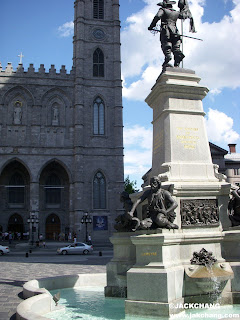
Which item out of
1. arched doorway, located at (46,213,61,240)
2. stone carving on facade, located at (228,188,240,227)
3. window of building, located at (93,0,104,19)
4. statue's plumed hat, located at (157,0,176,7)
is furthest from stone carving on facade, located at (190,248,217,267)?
window of building, located at (93,0,104,19)

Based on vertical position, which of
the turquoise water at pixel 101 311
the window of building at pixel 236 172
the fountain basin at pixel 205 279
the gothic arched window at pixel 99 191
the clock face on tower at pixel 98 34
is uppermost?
the clock face on tower at pixel 98 34

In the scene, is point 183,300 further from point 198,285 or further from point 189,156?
point 189,156

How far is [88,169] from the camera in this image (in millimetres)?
43312

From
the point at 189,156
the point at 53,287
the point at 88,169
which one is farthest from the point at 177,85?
the point at 88,169

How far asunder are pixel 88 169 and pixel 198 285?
124 ft

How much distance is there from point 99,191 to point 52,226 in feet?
22.5

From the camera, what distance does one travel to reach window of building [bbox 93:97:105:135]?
44.8 m

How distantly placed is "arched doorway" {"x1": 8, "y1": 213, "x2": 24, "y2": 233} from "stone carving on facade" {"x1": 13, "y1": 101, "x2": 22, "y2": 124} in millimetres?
10911

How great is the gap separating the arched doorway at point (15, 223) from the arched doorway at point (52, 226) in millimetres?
2947

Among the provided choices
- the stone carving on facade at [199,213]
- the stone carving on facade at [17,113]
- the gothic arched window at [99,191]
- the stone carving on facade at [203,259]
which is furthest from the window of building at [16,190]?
the stone carving on facade at [203,259]

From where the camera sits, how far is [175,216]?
6094mm

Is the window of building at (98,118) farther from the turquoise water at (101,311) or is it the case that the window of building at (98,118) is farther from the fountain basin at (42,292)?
the turquoise water at (101,311)

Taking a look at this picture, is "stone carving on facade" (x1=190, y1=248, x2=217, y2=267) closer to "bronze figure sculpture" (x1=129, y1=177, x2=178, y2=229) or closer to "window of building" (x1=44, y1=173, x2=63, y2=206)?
"bronze figure sculpture" (x1=129, y1=177, x2=178, y2=229)

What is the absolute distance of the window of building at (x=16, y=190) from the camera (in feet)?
142
